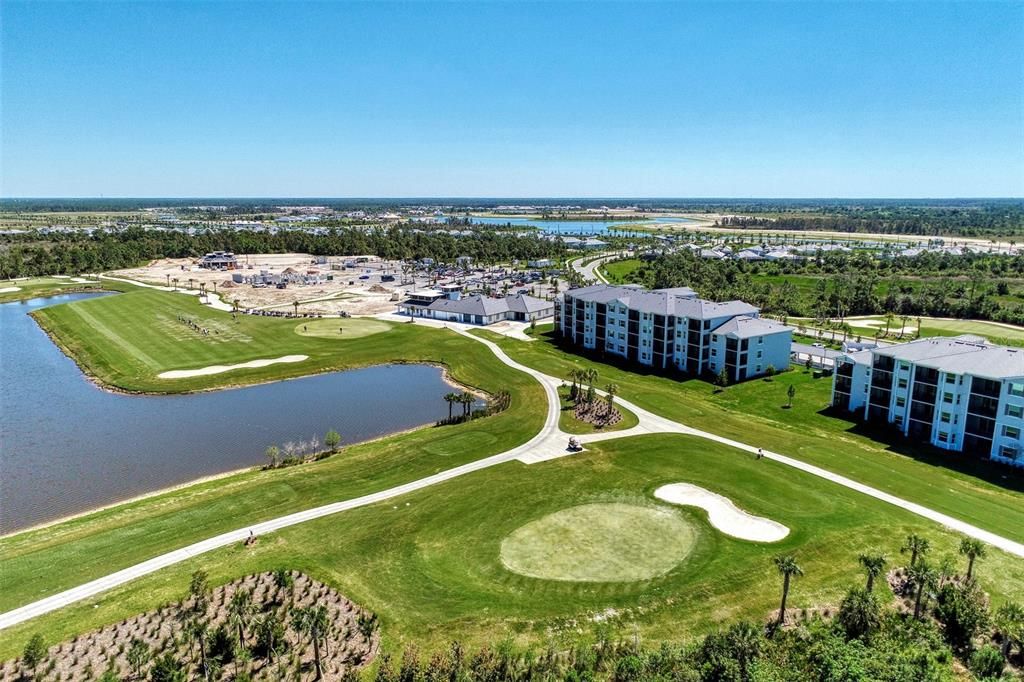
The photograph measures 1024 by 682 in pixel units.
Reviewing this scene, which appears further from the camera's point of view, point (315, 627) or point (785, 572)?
point (785, 572)

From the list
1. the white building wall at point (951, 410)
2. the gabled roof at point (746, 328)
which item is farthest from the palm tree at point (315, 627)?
the gabled roof at point (746, 328)

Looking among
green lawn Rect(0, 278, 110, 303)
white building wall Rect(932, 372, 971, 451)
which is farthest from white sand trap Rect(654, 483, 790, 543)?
green lawn Rect(0, 278, 110, 303)

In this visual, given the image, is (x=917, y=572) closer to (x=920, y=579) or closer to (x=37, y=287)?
(x=920, y=579)

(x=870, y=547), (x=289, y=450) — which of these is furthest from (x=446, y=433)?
(x=870, y=547)

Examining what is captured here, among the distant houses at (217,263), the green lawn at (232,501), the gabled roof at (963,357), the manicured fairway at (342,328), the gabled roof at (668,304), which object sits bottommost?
the green lawn at (232,501)

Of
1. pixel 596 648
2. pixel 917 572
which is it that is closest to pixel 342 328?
pixel 596 648

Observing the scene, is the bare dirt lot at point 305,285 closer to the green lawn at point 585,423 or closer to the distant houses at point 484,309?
the distant houses at point 484,309

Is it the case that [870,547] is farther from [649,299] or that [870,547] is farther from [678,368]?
[649,299]
